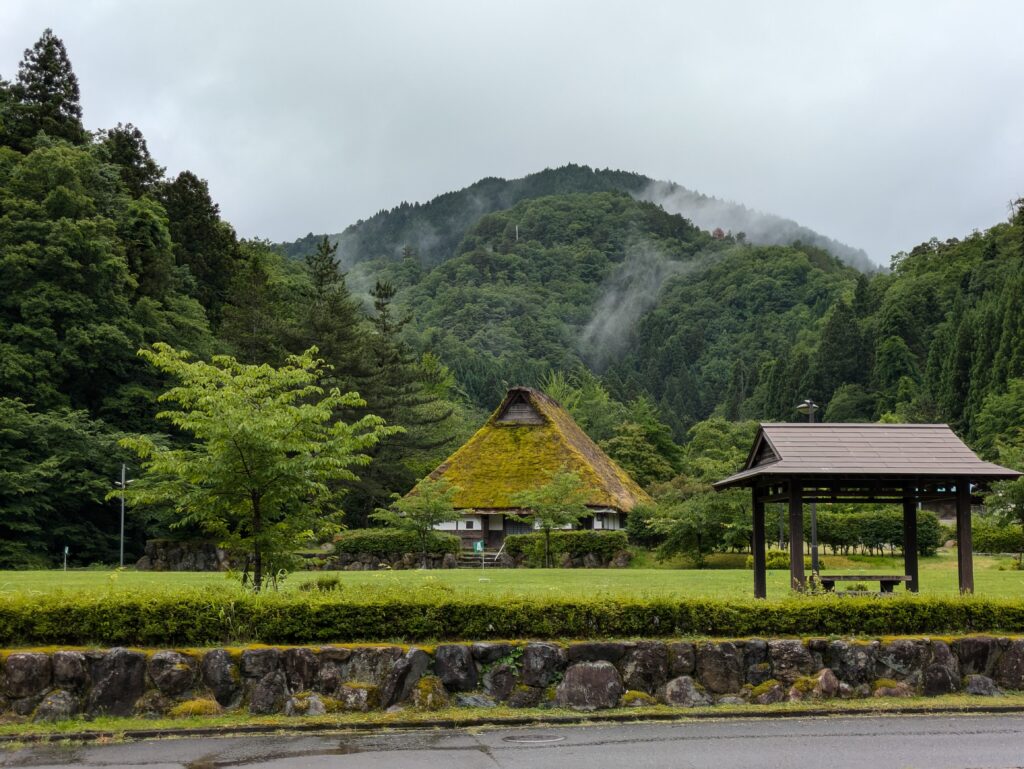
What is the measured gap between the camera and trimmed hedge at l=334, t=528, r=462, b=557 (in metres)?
37.5

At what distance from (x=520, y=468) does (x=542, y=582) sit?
24.7 metres

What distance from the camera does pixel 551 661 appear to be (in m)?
11.8

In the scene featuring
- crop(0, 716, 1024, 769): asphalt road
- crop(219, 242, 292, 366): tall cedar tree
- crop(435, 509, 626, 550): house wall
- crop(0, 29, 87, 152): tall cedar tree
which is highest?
crop(0, 29, 87, 152): tall cedar tree

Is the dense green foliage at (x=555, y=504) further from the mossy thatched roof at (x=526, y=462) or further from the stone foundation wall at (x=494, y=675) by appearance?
the stone foundation wall at (x=494, y=675)

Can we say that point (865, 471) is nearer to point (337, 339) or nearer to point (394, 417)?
point (337, 339)

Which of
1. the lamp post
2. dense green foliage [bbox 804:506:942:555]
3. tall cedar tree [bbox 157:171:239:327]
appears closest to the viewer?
the lamp post

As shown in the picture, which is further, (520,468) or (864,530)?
(520,468)

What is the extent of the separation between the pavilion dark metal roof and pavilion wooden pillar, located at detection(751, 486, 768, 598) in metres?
0.59

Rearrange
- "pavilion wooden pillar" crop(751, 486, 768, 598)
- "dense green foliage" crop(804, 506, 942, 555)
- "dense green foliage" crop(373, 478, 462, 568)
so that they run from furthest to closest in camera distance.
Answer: "dense green foliage" crop(804, 506, 942, 555), "dense green foliage" crop(373, 478, 462, 568), "pavilion wooden pillar" crop(751, 486, 768, 598)

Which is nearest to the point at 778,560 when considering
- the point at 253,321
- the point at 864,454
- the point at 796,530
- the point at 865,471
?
the point at 864,454

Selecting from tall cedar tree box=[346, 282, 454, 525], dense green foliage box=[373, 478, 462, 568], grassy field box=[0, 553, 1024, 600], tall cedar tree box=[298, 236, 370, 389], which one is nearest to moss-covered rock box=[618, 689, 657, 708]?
grassy field box=[0, 553, 1024, 600]

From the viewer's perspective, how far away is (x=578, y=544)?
37469mm

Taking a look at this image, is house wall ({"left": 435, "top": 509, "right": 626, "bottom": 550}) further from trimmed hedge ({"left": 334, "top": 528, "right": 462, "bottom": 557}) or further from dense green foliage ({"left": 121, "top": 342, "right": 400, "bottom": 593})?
dense green foliage ({"left": 121, "top": 342, "right": 400, "bottom": 593})

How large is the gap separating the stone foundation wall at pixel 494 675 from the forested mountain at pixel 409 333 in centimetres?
2753
